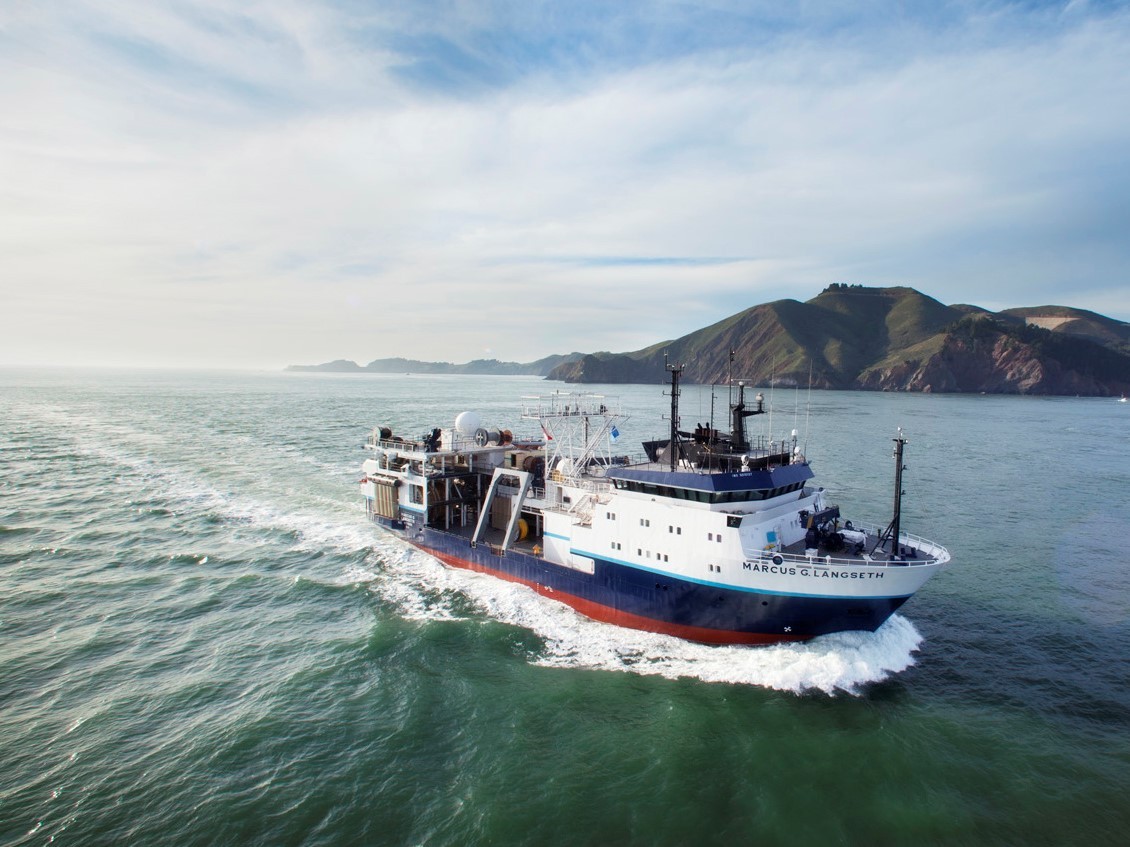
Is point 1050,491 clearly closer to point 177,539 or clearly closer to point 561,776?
point 561,776

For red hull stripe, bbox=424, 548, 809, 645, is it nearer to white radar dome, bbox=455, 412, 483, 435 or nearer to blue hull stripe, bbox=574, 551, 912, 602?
blue hull stripe, bbox=574, 551, 912, 602

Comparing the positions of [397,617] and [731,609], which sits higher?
[731,609]

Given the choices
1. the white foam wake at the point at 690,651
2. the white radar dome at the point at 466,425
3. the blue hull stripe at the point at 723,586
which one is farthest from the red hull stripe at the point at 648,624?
the white radar dome at the point at 466,425

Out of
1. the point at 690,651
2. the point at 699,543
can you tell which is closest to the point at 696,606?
the point at 690,651

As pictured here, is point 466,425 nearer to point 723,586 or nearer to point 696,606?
point 696,606

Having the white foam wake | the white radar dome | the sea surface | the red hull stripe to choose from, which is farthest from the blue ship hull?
the white radar dome

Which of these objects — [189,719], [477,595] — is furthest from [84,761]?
[477,595]
